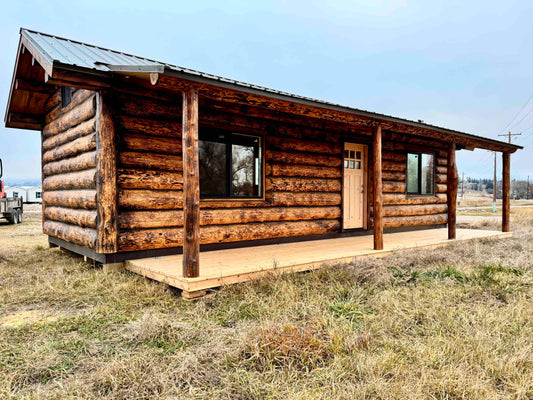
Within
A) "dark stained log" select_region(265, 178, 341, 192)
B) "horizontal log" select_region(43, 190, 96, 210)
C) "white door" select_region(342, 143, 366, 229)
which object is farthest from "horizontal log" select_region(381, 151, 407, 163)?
"horizontal log" select_region(43, 190, 96, 210)

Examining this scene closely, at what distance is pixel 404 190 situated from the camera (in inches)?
392

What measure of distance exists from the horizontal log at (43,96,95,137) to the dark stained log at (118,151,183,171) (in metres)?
0.88

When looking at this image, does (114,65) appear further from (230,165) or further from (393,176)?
(393,176)

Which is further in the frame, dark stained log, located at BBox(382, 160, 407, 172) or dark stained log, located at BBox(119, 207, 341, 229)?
dark stained log, located at BBox(382, 160, 407, 172)

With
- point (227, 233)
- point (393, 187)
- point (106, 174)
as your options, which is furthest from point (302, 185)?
point (106, 174)

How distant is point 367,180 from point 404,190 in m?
1.43

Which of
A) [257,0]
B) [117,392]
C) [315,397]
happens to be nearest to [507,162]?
[315,397]

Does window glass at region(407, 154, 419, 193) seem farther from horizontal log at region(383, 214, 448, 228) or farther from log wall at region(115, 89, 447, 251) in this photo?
horizontal log at region(383, 214, 448, 228)

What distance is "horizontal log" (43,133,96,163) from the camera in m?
5.68

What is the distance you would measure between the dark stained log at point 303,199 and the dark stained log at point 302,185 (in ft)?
0.34

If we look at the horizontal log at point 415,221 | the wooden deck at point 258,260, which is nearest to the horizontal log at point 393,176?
the horizontal log at point 415,221

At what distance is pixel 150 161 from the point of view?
5801 mm

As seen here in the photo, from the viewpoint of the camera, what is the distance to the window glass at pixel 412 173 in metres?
10.2

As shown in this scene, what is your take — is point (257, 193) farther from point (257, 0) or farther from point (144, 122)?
point (257, 0)
